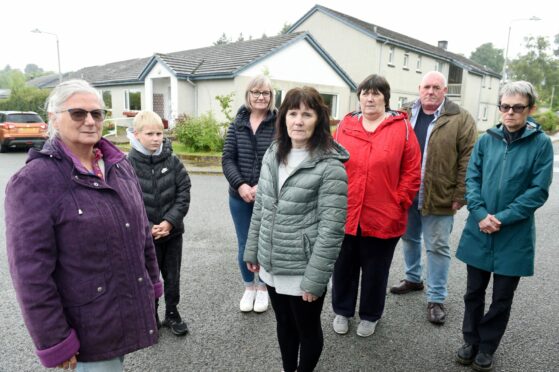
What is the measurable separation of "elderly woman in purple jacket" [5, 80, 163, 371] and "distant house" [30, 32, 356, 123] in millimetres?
15982

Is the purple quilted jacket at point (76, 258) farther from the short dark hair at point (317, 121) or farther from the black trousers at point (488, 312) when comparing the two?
the black trousers at point (488, 312)

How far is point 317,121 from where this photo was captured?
252 centimetres

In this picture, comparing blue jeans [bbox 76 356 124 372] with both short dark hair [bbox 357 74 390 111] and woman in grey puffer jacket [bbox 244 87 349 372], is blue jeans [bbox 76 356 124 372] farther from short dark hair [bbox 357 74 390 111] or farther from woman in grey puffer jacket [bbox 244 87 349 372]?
short dark hair [bbox 357 74 390 111]

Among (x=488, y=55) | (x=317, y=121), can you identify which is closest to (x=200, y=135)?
(x=317, y=121)

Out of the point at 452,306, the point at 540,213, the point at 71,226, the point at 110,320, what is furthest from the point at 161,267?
the point at 540,213

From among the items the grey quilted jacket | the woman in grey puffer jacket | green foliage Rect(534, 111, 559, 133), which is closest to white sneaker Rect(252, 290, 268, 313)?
the woman in grey puffer jacket

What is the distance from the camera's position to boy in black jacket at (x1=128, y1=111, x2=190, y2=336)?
3127 mm

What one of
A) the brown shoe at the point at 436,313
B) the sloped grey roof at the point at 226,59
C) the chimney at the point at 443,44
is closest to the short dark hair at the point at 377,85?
the brown shoe at the point at 436,313

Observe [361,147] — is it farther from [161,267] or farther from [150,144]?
[161,267]

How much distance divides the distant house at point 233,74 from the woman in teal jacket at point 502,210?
15.1 m

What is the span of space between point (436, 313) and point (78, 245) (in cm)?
323

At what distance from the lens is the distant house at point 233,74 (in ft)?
61.2

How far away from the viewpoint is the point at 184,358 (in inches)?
121

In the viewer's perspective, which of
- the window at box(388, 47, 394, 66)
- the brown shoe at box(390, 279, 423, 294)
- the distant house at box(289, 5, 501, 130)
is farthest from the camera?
the window at box(388, 47, 394, 66)
